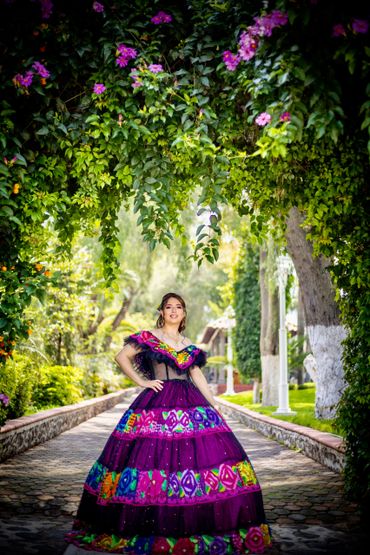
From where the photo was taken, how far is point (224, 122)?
4754mm

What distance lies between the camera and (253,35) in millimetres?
4004

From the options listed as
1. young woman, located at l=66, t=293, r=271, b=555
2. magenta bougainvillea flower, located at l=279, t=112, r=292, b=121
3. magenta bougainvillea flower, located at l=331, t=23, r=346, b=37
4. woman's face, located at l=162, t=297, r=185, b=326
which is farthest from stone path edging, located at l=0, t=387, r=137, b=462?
magenta bougainvillea flower, located at l=331, t=23, r=346, b=37

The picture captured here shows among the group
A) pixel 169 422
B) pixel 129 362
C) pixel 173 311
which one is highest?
pixel 173 311

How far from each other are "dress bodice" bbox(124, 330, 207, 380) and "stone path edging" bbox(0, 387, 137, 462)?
400cm

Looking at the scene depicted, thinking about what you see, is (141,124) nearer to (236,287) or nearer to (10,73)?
(10,73)

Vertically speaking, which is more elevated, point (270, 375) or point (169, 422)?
point (270, 375)

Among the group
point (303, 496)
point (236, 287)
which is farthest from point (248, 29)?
point (236, 287)

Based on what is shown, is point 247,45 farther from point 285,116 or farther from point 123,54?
point 123,54

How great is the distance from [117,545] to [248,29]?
3742 mm

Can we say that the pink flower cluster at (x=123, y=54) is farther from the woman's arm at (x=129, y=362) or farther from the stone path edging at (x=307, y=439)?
the stone path edging at (x=307, y=439)

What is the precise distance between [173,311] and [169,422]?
1010 mm

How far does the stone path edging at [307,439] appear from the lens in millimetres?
7484

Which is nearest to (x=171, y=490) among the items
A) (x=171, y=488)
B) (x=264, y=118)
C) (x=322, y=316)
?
(x=171, y=488)

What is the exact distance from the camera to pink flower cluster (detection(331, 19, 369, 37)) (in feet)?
11.7
